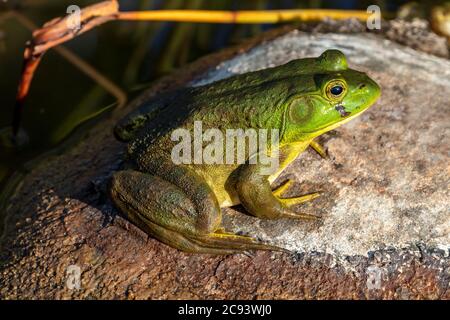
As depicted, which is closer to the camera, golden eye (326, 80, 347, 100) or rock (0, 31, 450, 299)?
rock (0, 31, 450, 299)

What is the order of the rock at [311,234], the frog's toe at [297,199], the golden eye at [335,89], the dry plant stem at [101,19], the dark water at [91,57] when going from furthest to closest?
the dark water at [91,57] → the dry plant stem at [101,19] → the frog's toe at [297,199] → the golden eye at [335,89] → the rock at [311,234]

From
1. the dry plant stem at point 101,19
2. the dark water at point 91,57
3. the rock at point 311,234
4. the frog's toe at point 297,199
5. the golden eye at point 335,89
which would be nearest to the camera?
the rock at point 311,234

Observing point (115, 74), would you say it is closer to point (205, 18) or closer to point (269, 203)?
point (205, 18)

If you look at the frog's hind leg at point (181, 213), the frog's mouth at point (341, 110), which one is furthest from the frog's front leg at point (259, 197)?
the frog's mouth at point (341, 110)

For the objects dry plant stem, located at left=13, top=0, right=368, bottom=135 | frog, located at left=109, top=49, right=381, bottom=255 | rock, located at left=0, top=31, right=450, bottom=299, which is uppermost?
dry plant stem, located at left=13, top=0, right=368, bottom=135

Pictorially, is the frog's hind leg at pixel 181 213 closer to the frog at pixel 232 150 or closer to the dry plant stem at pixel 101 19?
the frog at pixel 232 150

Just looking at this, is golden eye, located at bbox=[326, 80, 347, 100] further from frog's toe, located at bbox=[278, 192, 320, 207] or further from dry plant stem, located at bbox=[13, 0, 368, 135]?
dry plant stem, located at bbox=[13, 0, 368, 135]

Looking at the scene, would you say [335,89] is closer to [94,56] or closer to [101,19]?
[101,19]

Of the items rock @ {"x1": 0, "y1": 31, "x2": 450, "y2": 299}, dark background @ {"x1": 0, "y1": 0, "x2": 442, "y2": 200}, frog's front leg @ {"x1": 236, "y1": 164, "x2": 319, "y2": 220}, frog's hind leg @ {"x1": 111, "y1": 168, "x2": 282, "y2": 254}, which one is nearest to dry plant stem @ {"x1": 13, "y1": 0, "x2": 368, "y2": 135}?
dark background @ {"x1": 0, "y1": 0, "x2": 442, "y2": 200}
